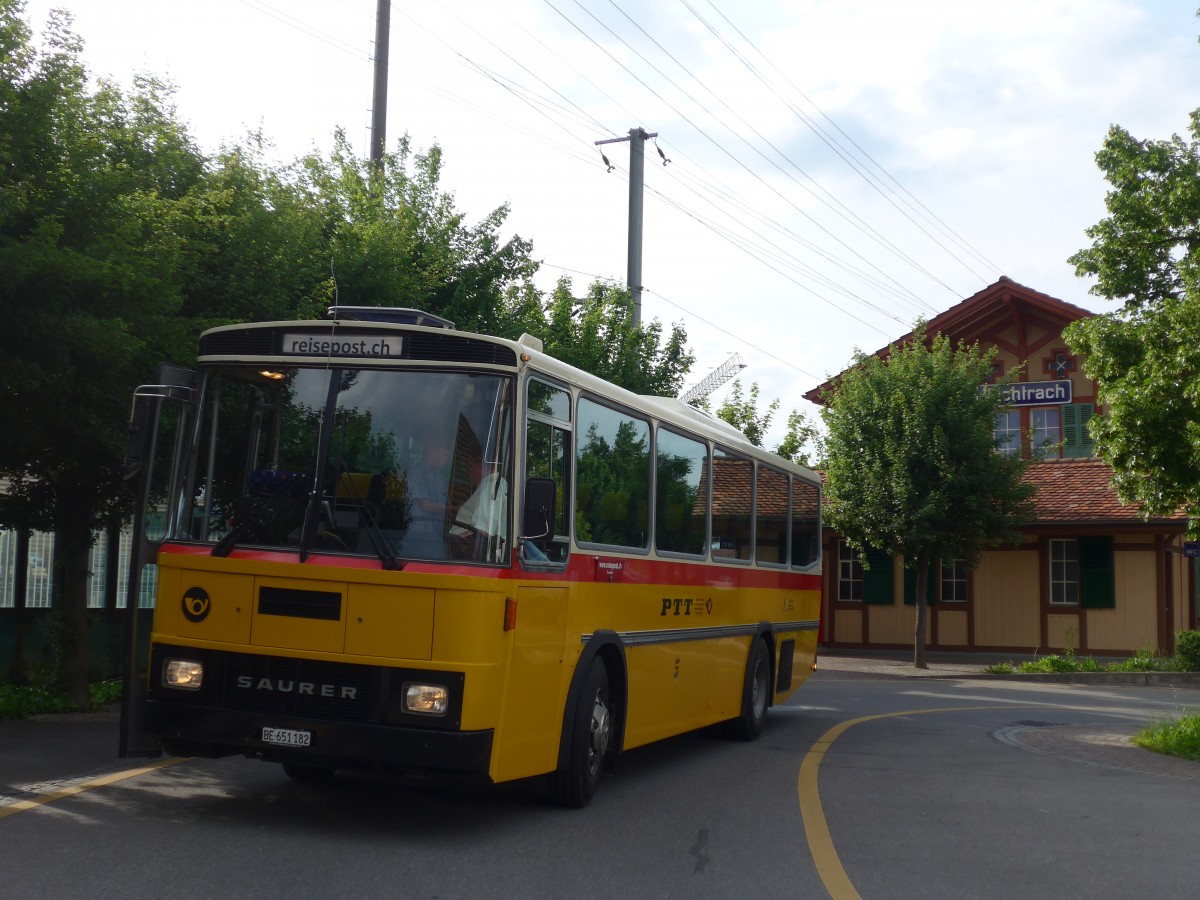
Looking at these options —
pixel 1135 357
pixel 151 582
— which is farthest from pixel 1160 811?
pixel 151 582

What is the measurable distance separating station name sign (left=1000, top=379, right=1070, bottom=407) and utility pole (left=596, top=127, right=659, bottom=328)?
38.1 feet

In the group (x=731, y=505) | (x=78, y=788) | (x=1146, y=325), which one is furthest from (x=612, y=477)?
(x=1146, y=325)

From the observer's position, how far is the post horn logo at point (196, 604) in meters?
7.81

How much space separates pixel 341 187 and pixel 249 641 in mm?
16500

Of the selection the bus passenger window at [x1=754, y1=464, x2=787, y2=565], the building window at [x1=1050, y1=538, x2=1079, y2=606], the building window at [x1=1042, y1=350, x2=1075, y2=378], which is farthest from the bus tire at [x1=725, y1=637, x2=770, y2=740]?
the building window at [x1=1042, y1=350, x2=1075, y2=378]

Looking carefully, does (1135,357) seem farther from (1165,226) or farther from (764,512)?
(764,512)

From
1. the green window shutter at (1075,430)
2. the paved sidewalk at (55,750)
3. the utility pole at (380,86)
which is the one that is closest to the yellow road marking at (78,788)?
the paved sidewalk at (55,750)

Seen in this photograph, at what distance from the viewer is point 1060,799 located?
10.2m

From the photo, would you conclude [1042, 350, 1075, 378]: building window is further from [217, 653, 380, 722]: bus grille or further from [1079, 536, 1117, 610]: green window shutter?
[217, 653, 380, 722]: bus grille

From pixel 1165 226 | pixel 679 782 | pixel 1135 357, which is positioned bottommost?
pixel 679 782

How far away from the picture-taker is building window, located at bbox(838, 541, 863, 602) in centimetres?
3462

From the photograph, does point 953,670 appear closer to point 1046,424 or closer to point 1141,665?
point 1141,665

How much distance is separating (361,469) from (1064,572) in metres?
27.6

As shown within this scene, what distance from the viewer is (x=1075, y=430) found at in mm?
34250
